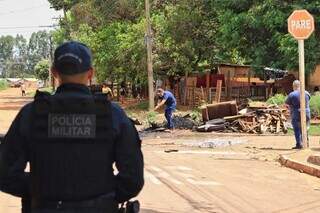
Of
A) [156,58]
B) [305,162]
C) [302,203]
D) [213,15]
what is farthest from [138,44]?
[302,203]

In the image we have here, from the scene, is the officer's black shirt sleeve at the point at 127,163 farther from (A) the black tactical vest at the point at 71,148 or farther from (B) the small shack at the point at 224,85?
(B) the small shack at the point at 224,85

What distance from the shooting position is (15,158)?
3.17 meters

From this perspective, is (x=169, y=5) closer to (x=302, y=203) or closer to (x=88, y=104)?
(x=302, y=203)

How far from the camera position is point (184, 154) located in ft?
51.5

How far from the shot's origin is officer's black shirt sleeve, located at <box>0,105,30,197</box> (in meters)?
3.16

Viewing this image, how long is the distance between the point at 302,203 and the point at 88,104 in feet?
21.5

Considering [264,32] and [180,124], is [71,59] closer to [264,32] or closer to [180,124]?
[180,124]

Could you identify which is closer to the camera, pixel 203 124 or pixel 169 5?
pixel 203 124

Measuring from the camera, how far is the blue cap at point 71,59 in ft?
10.6

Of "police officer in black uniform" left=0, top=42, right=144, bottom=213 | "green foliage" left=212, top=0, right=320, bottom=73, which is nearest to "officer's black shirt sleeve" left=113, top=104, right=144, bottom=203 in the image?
"police officer in black uniform" left=0, top=42, right=144, bottom=213

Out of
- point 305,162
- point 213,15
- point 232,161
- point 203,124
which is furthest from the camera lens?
point 213,15

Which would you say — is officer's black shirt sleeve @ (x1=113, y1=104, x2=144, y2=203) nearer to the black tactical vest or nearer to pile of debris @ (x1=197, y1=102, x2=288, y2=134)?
the black tactical vest

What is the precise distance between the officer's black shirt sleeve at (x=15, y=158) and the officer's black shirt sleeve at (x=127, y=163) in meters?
0.47

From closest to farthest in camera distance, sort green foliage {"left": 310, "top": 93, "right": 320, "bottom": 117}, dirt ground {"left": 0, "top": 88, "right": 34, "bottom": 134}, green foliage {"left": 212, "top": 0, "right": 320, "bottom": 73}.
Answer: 1. green foliage {"left": 310, "top": 93, "right": 320, "bottom": 117}
2. dirt ground {"left": 0, "top": 88, "right": 34, "bottom": 134}
3. green foliage {"left": 212, "top": 0, "right": 320, "bottom": 73}
